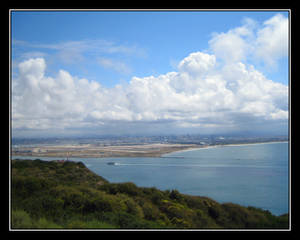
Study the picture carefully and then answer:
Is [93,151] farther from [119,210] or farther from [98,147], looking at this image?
[119,210]

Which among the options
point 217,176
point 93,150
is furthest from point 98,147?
point 217,176

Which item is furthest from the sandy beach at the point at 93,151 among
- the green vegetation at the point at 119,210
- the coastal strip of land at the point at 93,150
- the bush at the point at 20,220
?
the bush at the point at 20,220

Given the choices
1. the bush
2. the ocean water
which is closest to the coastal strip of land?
the ocean water

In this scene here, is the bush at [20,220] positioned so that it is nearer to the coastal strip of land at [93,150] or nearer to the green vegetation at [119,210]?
the green vegetation at [119,210]
